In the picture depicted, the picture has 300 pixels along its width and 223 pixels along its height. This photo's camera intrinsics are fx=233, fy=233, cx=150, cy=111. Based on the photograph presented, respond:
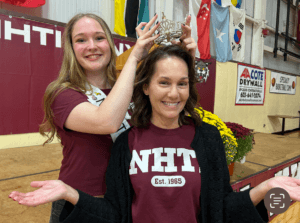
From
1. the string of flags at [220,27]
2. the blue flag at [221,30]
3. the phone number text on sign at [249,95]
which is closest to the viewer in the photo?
the string of flags at [220,27]

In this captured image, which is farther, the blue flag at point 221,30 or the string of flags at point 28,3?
the blue flag at point 221,30

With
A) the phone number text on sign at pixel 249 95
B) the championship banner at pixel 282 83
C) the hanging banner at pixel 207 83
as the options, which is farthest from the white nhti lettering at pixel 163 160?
the championship banner at pixel 282 83

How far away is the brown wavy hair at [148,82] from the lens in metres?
0.98

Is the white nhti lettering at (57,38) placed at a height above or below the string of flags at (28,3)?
below

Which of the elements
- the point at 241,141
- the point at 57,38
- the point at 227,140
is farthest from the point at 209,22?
the point at 227,140

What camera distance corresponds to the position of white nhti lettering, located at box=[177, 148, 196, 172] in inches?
35.9

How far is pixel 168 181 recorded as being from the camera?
897 millimetres

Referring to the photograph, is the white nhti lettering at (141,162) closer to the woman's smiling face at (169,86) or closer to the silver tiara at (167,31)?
the woman's smiling face at (169,86)

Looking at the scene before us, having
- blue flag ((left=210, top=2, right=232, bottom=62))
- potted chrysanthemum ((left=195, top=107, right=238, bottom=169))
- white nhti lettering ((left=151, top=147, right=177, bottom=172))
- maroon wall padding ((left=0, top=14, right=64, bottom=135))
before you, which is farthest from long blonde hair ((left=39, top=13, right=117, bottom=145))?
blue flag ((left=210, top=2, right=232, bottom=62))

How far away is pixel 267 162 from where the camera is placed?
2.36 metres

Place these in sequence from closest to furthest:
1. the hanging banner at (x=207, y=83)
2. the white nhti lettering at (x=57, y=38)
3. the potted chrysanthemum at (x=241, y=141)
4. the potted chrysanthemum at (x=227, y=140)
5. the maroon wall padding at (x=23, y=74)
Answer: the potted chrysanthemum at (x=227, y=140)
the potted chrysanthemum at (x=241, y=141)
the maroon wall padding at (x=23, y=74)
the white nhti lettering at (x=57, y=38)
the hanging banner at (x=207, y=83)

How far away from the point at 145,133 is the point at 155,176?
189 millimetres

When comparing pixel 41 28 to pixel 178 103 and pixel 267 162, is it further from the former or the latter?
pixel 267 162

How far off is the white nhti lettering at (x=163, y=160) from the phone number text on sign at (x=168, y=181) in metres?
0.03
